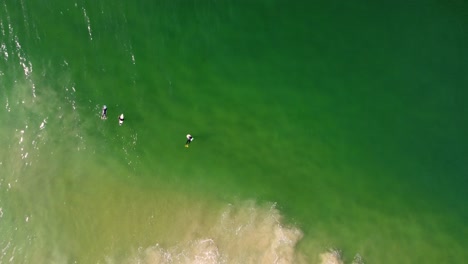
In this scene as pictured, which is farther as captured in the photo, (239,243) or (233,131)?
(233,131)

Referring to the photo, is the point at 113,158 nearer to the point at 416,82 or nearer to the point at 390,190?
the point at 390,190

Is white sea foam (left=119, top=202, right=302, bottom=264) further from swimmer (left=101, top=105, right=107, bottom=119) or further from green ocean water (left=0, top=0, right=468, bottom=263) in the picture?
swimmer (left=101, top=105, right=107, bottom=119)

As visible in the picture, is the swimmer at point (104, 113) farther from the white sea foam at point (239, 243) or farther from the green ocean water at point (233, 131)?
the white sea foam at point (239, 243)

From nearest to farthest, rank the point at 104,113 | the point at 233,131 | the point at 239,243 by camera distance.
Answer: the point at 239,243 → the point at 233,131 → the point at 104,113

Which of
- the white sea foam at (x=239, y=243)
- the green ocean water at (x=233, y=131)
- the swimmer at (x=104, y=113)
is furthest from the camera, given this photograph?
the swimmer at (x=104, y=113)

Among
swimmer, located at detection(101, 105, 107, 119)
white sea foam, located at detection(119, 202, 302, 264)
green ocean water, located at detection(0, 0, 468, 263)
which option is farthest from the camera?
swimmer, located at detection(101, 105, 107, 119)

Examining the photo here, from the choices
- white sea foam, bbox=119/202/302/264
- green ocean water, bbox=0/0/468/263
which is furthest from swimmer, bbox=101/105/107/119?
white sea foam, bbox=119/202/302/264

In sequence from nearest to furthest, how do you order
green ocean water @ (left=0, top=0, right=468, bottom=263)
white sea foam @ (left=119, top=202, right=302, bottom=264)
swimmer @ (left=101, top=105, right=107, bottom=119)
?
white sea foam @ (left=119, top=202, right=302, bottom=264) < green ocean water @ (left=0, top=0, right=468, bottom=263) < swimmer @ (left=101, top=105, right=107, bottom=119)

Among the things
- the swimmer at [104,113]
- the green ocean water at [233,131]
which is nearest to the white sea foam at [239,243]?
the green ocean water at [233,131]

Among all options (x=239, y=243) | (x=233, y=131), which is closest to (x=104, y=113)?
(x=233, y=131)

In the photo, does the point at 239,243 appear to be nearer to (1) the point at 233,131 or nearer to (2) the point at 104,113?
(1) the point at 233,131
